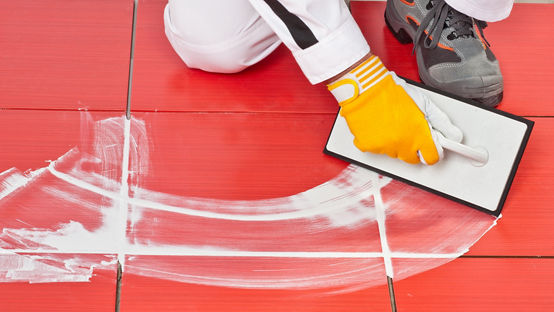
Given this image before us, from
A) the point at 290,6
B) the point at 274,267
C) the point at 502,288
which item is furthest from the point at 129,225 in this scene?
the point at 502,288

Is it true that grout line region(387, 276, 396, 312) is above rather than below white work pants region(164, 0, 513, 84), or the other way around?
below

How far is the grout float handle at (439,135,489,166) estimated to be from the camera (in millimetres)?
1075

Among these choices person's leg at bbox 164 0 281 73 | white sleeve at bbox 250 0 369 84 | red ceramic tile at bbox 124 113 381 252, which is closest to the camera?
white sleeve at bbox 250 0 369 84

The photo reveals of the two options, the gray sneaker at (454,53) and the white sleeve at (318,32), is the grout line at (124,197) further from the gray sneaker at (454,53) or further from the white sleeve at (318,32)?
the gray sneaker at (454,53)

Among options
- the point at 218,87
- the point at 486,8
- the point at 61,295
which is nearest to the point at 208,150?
the point at 218,87

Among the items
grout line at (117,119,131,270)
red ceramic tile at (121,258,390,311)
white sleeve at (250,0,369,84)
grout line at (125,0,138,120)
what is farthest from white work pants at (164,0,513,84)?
red ceramic tile at (121,258,390,311)

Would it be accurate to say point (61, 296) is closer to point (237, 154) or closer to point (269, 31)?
point (237, 154)

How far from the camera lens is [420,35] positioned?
1.27m

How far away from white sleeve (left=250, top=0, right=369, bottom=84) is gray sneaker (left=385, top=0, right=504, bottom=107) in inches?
11.6

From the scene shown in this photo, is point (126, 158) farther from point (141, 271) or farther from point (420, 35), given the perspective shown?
point (420, 35)

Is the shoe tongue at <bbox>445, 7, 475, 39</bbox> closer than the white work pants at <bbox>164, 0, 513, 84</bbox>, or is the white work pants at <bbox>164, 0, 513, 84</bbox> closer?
the white work pants at <bbox>164, 0, 513, 84</bbox>

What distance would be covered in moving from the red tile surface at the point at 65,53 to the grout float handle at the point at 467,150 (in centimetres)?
73

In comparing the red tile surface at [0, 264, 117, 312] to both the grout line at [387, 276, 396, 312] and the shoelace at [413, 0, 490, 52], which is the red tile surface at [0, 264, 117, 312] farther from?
the shoelace at [413, 0, 490, 52]

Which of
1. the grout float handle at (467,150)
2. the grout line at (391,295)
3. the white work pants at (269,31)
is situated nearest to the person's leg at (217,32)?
the white work pants at (269,31)
